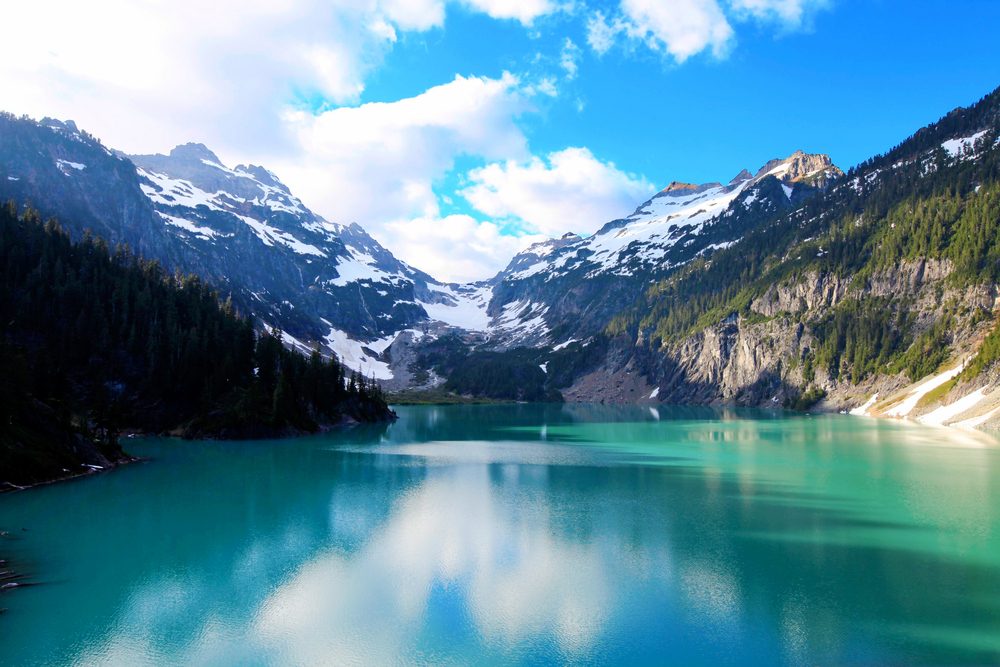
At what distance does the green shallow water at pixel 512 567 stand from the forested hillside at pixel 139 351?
118 ft

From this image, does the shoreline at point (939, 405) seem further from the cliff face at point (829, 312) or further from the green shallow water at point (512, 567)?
the green shallow water at point (512, 567)

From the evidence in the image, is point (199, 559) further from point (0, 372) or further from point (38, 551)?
point (0, 372)

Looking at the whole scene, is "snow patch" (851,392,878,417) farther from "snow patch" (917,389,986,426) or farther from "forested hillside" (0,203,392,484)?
"forested hillside" (0,203,392,484)

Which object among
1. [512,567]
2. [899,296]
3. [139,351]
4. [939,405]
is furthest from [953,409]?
[139,351]

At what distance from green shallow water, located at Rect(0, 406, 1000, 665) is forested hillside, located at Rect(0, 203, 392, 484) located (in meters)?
36.0

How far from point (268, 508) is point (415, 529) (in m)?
12.8

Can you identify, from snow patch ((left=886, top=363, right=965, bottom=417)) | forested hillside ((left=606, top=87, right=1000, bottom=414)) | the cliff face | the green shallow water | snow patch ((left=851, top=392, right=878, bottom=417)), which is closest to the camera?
the green shallow water

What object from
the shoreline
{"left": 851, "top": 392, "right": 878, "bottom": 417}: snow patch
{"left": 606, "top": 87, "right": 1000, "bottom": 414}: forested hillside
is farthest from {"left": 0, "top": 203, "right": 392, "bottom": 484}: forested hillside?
{"left": 606, "top": 87, "right": 1000, "bottom": 414}: forested hillside

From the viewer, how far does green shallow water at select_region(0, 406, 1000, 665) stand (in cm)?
1892

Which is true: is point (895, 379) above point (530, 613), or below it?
above

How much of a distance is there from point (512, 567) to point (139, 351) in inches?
3565

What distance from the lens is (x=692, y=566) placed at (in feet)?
87.3

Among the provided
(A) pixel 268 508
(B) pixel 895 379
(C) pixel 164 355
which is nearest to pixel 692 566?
(A) pixel 268 508

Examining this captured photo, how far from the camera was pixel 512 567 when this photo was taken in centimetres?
2683
